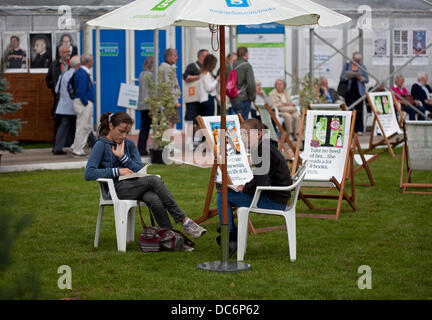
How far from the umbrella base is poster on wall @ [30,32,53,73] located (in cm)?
1012

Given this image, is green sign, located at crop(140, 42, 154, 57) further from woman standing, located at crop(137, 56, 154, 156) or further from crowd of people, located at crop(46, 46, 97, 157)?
woman standing, located at crop(137, 56, 154, 156)

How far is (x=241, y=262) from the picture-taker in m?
5.99

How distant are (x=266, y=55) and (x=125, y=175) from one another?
991 cm

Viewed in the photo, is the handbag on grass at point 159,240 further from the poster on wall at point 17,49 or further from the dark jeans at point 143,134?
the poster on wall at point 17,49

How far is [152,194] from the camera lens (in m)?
6.60

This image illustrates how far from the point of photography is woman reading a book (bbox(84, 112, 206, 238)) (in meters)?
6.54

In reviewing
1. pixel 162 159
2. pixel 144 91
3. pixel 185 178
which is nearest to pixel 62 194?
pixel 185 178

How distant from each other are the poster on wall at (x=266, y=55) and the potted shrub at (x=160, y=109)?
3.50 meters

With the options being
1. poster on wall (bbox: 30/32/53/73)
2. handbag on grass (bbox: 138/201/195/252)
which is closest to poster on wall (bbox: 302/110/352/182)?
handbag on grass (bbox: 138/201/195/252)

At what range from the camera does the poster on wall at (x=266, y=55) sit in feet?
51.8

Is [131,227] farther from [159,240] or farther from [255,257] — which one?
[255,257]

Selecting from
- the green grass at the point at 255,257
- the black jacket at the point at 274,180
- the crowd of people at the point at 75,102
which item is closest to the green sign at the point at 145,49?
the crowd of people at the point at 75,102

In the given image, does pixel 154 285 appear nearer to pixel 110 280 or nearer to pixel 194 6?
pixel 110 280
